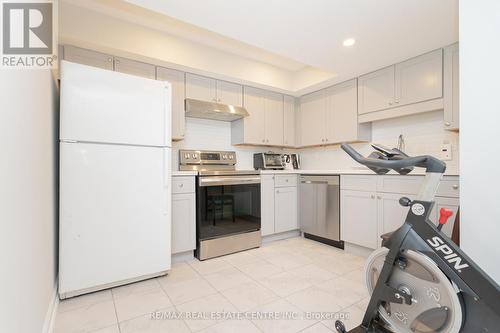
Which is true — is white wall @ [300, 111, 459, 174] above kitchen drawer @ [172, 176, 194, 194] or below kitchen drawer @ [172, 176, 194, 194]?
above

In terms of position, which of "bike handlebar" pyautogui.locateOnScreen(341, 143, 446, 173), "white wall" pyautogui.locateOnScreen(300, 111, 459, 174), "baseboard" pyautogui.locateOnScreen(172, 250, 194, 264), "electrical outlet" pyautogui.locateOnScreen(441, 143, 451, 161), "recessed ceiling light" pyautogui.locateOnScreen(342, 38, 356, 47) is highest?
"recessed ceiling light" pyautogui.locateOnScreen(342, 38, 356, 47)

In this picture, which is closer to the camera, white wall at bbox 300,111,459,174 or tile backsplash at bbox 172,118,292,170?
white wall at bbox 300,111,459,174

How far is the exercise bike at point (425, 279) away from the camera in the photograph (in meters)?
1.07

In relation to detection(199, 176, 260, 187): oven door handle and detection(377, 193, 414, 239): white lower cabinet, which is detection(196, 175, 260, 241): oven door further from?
detection(377, 193, 414, 239): white lower cabinet

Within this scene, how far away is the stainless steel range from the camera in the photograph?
2.65 metres

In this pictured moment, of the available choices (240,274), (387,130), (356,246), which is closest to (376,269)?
(240,274)

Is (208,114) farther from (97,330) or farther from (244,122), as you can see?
(97,330)

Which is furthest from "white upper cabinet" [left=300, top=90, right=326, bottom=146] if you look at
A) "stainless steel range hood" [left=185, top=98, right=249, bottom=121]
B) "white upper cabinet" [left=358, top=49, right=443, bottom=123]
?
"stainless steel range hood" [left=185, top=98, right=249, bottom=121]

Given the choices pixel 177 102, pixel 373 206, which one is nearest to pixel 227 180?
pixel 177 102

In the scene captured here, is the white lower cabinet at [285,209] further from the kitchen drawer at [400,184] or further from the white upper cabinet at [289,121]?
the kitchen drawer at [400,184]

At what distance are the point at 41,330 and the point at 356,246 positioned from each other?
2.81 metres

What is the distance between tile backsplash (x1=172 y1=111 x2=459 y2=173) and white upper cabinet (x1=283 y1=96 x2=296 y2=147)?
1.00ft

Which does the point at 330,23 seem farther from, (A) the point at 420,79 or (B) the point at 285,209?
(B) the point at 285,209

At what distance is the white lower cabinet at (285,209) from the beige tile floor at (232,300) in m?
0.72
